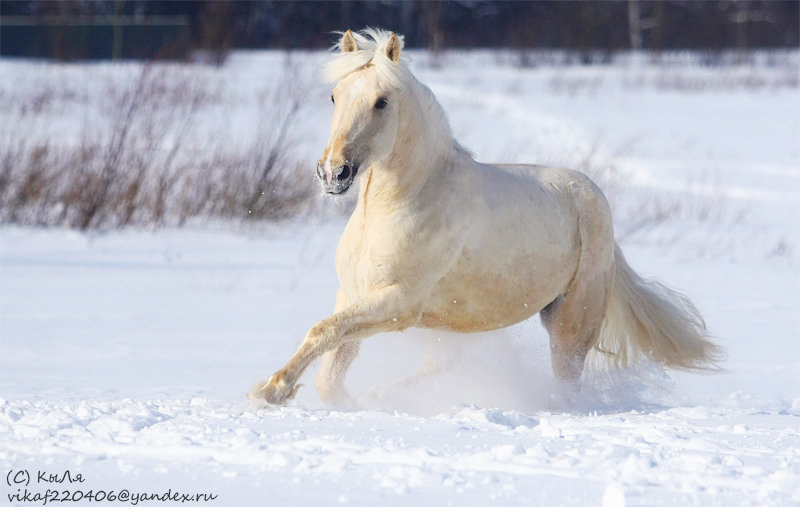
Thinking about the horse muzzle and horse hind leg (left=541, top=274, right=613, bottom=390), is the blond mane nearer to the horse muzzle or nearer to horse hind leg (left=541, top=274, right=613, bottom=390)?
the horse muzzle

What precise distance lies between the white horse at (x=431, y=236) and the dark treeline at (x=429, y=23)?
22990 millimetres

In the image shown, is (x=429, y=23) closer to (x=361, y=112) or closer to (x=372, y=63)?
(x=372, y=63)

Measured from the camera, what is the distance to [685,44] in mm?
32906

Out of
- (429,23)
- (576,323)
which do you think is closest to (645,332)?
(576,323)

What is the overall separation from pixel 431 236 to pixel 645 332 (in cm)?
144

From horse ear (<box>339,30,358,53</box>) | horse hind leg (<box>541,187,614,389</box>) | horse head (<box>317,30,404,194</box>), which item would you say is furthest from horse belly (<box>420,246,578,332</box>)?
horse ear (<box>339,30,358,53</box>)

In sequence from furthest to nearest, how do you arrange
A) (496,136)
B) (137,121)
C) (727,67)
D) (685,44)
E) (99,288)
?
(685,44) → (727,67) → (496,136) → (137,121) → (99,288)

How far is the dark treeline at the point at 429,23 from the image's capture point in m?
27.3

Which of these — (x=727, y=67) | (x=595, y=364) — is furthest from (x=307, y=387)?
(x=727, y=67)

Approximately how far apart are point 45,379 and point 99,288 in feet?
7.58

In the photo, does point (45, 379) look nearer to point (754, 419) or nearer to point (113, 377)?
point (113, 377)

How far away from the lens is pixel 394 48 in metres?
3.66

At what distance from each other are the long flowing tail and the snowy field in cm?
10

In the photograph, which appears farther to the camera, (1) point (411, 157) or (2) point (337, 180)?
(1) point (411, 157)
